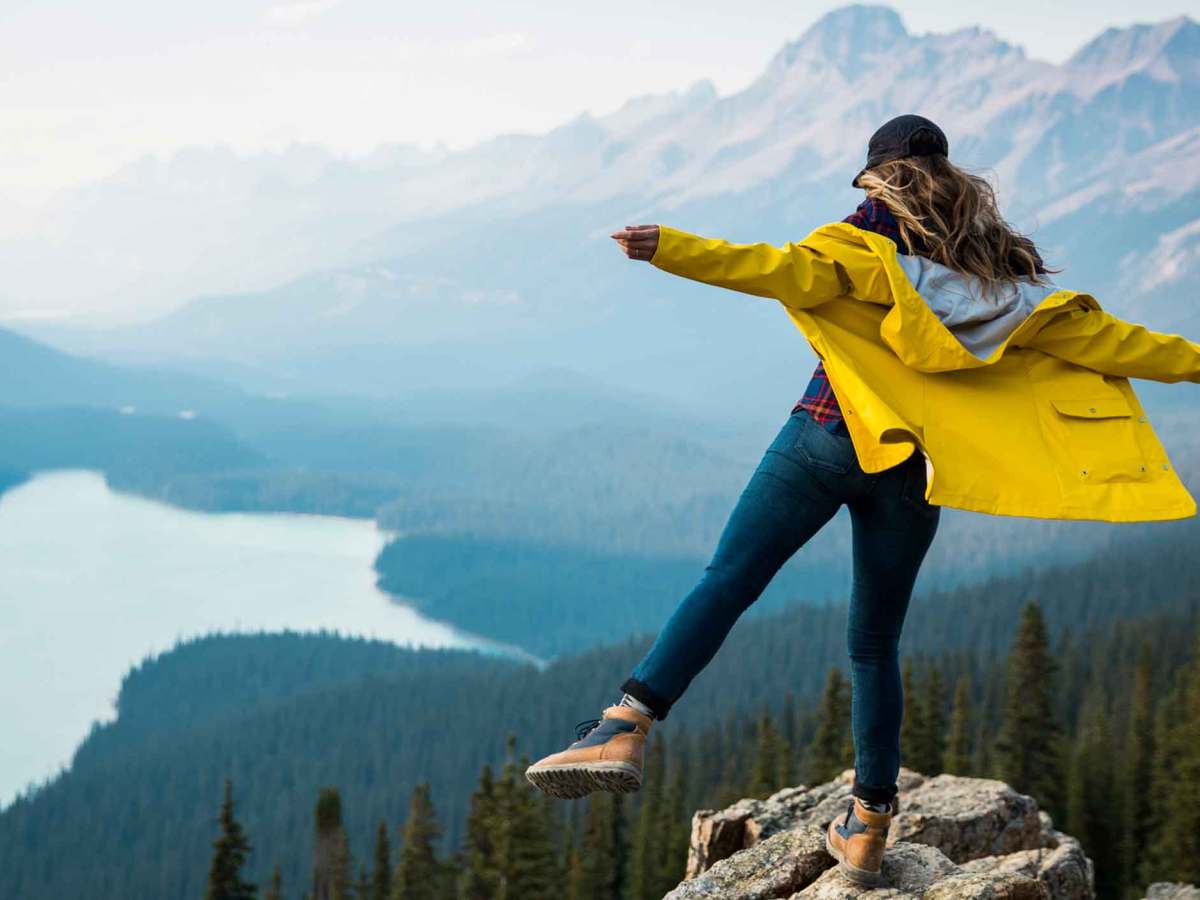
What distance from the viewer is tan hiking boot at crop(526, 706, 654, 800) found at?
5.59 meters

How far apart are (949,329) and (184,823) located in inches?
4305

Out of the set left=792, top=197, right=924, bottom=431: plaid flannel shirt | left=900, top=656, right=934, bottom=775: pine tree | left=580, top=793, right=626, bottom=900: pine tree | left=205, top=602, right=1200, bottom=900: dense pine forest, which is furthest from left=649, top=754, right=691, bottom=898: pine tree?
left=792, top=197, right=924, bottom=431: plaid flannel shirt

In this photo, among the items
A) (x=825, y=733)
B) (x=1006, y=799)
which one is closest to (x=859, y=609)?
(x=1006, y=799)

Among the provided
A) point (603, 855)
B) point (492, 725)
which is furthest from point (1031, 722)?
point (492, 725)

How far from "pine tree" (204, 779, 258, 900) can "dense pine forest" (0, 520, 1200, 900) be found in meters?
13.1

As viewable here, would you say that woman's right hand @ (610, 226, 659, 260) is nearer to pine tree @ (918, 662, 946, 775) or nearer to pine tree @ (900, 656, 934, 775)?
pine tree @ (900, 656, 934, 775)

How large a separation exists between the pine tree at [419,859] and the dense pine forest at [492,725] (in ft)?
9.61

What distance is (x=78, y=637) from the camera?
575ft

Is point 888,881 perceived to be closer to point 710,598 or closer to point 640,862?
point 710,598

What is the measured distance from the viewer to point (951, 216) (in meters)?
5.61

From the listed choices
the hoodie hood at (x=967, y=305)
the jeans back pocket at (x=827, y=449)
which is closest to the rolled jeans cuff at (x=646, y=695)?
the jeans back pocket at (x=827, y=449)

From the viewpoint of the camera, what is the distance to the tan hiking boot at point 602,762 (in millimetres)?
5594

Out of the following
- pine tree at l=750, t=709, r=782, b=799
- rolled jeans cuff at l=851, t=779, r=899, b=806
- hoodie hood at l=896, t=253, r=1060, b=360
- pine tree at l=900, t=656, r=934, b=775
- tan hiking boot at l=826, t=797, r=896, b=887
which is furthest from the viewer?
pine tree at l=750, t=709, r=782, b=799

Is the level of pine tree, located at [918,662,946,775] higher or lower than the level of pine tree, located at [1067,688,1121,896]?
higher
